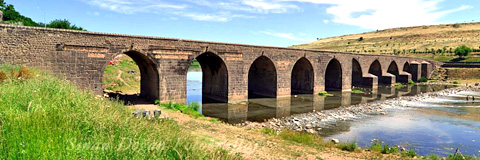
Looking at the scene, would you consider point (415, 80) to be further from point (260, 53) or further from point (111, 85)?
point (111, 85)

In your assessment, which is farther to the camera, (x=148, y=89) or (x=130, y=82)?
(x=130, y=82)

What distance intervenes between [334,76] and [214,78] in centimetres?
1624

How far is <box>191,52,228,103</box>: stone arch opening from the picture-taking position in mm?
23281

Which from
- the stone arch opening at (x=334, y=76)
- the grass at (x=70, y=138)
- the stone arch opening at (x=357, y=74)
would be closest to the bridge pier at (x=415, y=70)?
the stone arch opening at (x=357, y=74)

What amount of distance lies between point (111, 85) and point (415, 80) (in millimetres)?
46010

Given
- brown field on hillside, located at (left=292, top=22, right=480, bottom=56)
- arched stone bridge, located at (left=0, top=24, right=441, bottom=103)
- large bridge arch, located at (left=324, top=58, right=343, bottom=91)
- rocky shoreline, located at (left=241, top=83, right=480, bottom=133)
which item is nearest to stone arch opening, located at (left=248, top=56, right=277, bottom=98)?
arched stone bridge, located at (left=0, top=24, right=441, bottom=103)

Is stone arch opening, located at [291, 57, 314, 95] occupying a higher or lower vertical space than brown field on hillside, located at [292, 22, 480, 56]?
lower

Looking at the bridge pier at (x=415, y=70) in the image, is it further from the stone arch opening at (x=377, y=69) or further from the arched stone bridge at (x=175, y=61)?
the arched stone bridge at (x=175, y=61)

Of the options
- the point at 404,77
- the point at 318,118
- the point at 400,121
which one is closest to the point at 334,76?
the point at 400,121

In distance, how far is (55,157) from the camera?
137 inches

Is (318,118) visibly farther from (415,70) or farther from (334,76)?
(415,70)

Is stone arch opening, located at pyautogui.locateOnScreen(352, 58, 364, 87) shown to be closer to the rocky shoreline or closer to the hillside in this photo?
the rocky shoreline

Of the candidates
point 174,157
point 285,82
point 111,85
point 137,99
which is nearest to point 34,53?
point 137,99

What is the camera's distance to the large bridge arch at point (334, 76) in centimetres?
3340
